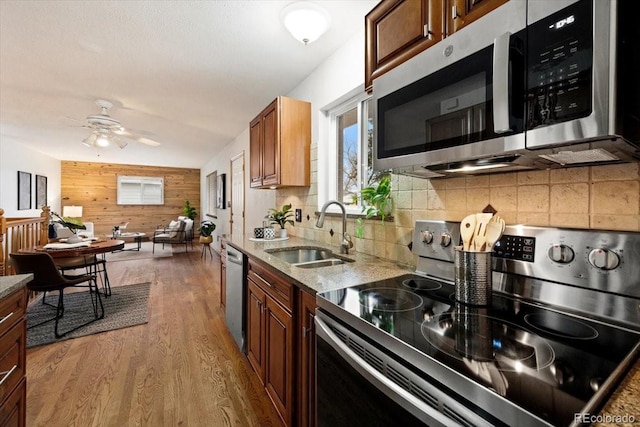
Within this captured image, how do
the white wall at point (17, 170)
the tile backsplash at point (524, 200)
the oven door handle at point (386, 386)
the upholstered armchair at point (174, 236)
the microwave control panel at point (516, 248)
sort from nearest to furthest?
1. the oven door handle at point (386, 386)
2. the tile backsplash at point (524, 200)
3. the microwave control panel at point (516, 248)
4. the white wall at point (17, 170)
5. the upholstered armchair at point (174, 236)

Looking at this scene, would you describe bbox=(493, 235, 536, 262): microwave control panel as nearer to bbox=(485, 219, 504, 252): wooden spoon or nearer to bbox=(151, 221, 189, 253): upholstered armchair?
bbox=(485, 219, 504, 252): wooden spoon

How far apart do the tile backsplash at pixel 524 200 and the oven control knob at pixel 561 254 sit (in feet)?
0.36

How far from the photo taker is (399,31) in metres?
1.17

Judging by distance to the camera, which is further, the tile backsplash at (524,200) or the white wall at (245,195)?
Answer: the white wall at (245,195)

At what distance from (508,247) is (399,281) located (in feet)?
1.40

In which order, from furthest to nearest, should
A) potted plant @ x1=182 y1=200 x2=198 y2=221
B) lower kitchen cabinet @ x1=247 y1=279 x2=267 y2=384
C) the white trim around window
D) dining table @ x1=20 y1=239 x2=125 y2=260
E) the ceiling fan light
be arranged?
potted plant @ x1=182 y1=200 x2=198 y2=221
the ceiling fan light
dining table @ x1=20 y1=239 x2=125 y2=260
the white trim around window
lower kitchen cabinet @ x1=247 y1=279 x2=267 y2=384

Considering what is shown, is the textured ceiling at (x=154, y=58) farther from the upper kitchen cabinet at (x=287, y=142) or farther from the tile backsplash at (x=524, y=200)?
the tile backsplash at (x=524, y=200)

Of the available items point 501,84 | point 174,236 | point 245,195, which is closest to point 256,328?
point 501,84

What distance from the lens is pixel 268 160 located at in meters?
2.65

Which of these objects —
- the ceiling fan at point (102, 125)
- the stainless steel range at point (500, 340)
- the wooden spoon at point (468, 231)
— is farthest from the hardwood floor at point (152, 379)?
the ceiling fan at point (102, 125)

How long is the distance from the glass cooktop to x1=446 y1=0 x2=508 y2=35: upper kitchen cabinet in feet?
3.08

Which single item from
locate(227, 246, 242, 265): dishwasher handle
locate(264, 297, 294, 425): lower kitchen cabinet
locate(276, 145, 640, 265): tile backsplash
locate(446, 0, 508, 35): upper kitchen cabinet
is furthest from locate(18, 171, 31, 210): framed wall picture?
locate(446, 0, 508, 35): upper kitchen cabinet

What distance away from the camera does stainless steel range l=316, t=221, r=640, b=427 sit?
19.9 inches

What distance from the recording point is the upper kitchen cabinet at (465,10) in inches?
34.1
